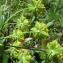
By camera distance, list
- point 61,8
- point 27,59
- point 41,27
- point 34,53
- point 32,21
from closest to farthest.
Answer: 1. point 27,59
2. point 41,27
3. point 34,53
4. point 32,21
5. point 61,8

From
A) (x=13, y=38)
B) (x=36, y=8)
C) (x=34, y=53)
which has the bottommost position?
(x=34, y=53)

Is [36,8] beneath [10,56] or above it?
above

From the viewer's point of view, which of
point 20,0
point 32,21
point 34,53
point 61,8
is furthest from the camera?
point 20,0

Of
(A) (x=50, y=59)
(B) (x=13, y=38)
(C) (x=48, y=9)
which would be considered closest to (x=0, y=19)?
(B) (x=13, y=38)

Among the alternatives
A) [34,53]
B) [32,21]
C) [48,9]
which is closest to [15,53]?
[34,53]

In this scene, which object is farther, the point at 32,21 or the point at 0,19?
the point at 32,21

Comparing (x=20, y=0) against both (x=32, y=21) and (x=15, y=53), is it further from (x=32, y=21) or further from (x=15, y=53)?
(x=15, y=53)

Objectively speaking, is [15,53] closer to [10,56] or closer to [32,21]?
[10,56]
